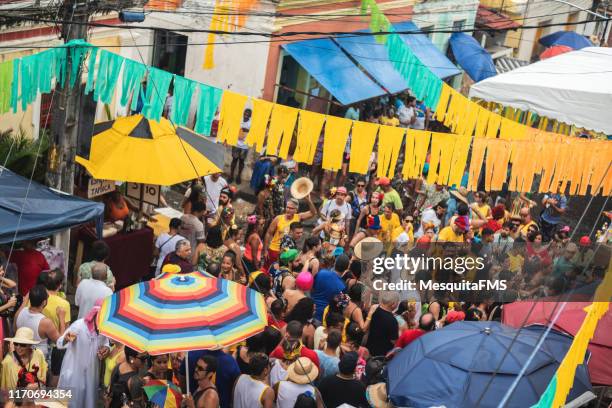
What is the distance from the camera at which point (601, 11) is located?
33.1 meters

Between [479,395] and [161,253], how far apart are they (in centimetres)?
505

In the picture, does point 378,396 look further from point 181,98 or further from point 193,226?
point 181,98

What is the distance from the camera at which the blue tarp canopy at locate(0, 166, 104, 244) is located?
30.0 ft

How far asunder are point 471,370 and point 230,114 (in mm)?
5286

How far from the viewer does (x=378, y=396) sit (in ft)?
25.0

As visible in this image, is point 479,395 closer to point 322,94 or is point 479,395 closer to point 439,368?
point 439,368

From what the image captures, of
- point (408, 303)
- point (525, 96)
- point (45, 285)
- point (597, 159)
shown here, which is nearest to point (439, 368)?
point (408, 303)

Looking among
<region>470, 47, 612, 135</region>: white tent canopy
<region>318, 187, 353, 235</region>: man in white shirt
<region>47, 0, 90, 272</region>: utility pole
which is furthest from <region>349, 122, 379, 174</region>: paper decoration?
<region>470, 47, 612, 135</region>: white tent canopy

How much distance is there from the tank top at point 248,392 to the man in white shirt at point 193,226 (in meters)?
4.42

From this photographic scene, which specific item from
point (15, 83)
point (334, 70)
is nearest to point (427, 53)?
point (334, 70)

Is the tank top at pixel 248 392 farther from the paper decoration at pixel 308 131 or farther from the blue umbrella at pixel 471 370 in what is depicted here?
the paper decoration at pixel 308 131

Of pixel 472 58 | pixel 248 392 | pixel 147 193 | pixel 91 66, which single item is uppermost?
pixel 472 58

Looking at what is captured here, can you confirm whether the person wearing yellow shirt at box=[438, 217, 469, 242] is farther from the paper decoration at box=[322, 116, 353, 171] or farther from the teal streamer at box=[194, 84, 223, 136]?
the teal streamer at box=[194, 84, 223, 136]

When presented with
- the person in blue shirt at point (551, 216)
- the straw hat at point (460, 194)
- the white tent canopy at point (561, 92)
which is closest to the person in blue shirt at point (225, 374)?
the straw hat at point (460, 194)
